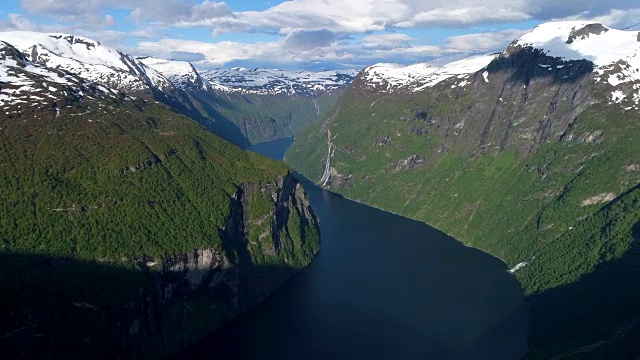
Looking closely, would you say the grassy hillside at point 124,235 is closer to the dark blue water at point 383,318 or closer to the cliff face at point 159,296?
the cliff face at point 159,296

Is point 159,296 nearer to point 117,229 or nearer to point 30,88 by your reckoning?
point 117,229

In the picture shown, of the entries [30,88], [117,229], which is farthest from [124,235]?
[30,88]

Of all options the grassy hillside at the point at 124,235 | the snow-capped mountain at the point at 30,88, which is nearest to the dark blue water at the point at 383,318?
the grassy hillside at the point at 124,235

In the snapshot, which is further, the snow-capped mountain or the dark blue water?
the snow-capped mountain

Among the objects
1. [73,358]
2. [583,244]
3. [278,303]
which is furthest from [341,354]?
[583,244]

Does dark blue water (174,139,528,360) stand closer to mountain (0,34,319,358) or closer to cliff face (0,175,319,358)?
cliff face (0,175,319,358)

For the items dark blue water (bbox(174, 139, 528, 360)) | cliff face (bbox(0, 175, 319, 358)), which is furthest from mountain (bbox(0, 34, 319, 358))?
dark blue water (bbox(174, 139, 528, 360))
